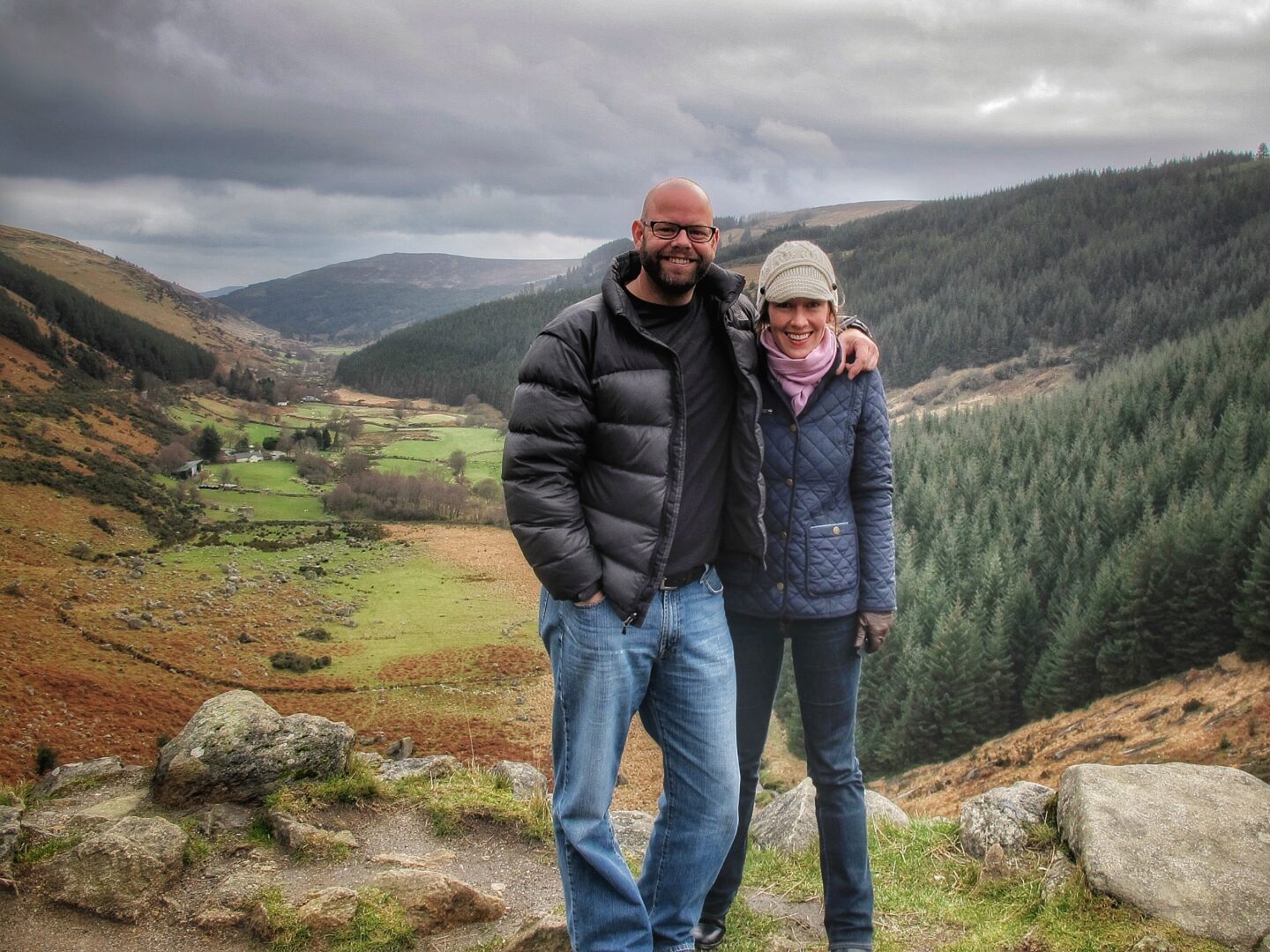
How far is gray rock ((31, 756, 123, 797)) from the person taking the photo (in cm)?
600

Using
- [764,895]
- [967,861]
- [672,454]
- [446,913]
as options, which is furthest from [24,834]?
[967,861]

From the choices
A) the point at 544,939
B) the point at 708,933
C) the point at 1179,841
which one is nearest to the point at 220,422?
the point at 544,939

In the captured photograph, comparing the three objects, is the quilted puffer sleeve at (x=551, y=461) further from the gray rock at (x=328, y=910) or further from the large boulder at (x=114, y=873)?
the large boulder at (x=114, y=873)

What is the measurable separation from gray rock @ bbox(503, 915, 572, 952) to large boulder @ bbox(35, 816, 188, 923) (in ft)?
7.64

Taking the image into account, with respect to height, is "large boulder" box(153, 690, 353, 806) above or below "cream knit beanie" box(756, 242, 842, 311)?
below

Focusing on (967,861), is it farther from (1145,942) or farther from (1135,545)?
(1135,545)

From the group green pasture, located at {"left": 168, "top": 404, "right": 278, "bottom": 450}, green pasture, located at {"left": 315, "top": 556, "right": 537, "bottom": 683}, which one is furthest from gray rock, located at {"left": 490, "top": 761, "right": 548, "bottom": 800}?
green pasture, located at {"left": 168, "top": 404, "right": 278, "bottom": 450}

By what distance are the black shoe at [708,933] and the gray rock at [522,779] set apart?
246 centimetres

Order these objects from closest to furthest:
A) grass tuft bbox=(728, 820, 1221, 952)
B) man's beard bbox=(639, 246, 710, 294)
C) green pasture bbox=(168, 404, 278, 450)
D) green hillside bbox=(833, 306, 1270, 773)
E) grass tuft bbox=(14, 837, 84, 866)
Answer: man's beard bbox=(639, 246, 710, 294) → grass tuft bbox=(728, 820, 1221, 952) → grass tuft bbox=(14, 837, 84, 866) → green hillside bbox=(833, 306, 1270, 773) → green pasture bbox=(168, 404, 278, 450)

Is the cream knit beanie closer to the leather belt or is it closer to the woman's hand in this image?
the woman's hand

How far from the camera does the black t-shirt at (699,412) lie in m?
2.74

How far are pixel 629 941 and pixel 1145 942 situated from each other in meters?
2.54

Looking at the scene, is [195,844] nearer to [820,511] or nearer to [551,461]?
[551,461]

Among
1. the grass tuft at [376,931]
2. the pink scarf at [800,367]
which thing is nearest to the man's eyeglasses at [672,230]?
the pink scarf at [800,367]
